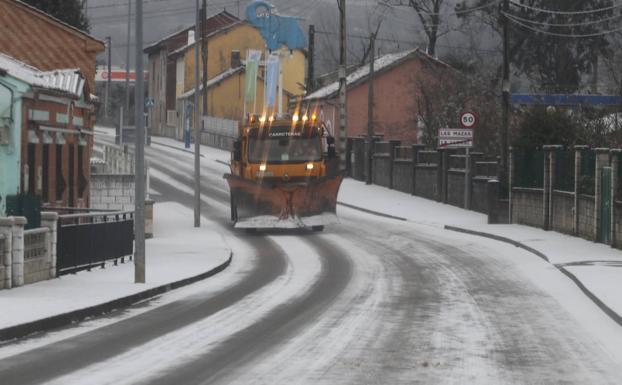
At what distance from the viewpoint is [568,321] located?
677 inches

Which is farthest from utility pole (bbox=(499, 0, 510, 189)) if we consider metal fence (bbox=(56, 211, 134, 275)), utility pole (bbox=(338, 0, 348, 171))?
metal fence (bbox=(56, 211, 134, 275))

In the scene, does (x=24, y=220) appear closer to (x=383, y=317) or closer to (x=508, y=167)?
(x=383, y=317)

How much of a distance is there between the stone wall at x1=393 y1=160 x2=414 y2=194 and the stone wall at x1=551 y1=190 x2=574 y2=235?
15.6 m

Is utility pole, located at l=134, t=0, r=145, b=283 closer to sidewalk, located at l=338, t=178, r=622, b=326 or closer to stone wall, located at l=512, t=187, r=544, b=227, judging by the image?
sidewalk, located at l=338, t=178, r=622, b=326

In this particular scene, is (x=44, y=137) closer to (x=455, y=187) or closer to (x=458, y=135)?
(x=458, y=135)

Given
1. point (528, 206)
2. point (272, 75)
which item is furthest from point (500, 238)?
point (272, 75)

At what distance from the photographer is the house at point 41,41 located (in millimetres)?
35562

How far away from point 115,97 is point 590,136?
11457 cm

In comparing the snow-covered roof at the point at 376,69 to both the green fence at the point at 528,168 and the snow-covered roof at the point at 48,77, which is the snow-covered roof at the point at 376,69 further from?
the snow-covered roof at the point at 48,77

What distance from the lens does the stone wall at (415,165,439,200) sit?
4750cm

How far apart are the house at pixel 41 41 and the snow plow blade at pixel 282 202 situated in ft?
16.9

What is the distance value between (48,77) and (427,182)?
19.8 meters

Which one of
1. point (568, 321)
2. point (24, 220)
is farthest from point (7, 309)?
point (568, 321)

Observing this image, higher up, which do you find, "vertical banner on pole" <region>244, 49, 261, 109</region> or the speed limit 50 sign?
"vertical banner on pole" <region>244, 49, 261, 109</region>
